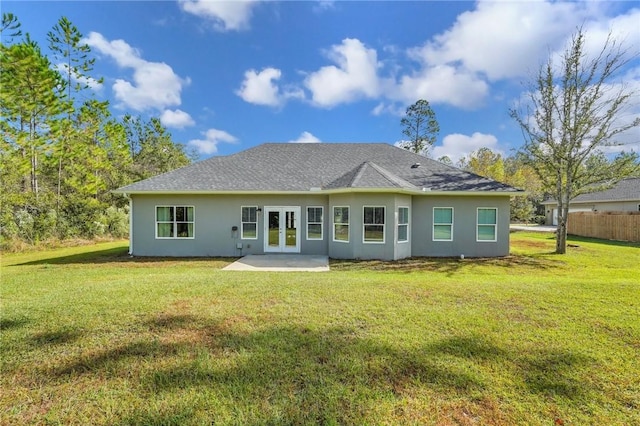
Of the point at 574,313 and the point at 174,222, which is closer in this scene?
the point at 574,313

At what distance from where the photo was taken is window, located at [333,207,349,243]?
1179 centimetres

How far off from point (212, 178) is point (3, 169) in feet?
46.2

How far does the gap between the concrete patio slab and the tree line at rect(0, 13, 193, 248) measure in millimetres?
12684

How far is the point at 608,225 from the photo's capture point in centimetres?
1966

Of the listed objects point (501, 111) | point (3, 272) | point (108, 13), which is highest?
point (108, 13)

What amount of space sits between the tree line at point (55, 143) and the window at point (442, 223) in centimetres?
1925

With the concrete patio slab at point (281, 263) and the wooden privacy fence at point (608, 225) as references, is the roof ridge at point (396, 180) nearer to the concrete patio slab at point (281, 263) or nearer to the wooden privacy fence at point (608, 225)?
the concrete patio slab at point (281, 263)

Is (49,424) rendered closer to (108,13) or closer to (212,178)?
(212,178)

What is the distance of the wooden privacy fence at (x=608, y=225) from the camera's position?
1806 cm

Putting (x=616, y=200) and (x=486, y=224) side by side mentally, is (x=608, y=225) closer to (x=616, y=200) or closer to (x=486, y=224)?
(x=616, y=200)

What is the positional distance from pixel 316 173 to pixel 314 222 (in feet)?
8.14

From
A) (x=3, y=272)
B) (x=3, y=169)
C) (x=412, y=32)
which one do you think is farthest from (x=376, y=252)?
(x=3, y=169)

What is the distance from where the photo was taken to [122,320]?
Result: 463 cm

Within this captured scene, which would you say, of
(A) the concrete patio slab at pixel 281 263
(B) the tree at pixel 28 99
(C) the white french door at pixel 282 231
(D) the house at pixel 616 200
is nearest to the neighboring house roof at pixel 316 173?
(C) the white french door at pixel 282 231
